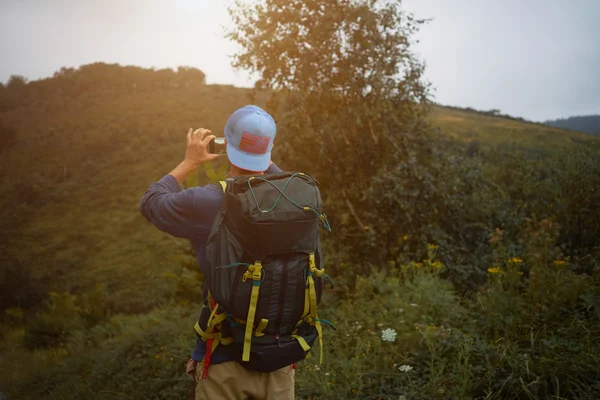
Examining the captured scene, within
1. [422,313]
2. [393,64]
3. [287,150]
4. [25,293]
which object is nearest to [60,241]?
[25,293]

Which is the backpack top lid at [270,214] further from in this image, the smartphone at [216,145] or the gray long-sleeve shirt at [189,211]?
the smartphone at [216,145]

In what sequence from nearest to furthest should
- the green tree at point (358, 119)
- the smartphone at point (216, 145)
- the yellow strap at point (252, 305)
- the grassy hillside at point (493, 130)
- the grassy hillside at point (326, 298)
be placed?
the yellow strap at point (252, 305) < the smartphone at point (216, 145) < the grassy hillside at point (326, 298) < the green tree at point (358, 119) < the grassy hillside at point (493, 130)

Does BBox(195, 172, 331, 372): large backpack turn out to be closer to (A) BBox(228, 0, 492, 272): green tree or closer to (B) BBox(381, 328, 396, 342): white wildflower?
(B) BBox(381, 328, 396, 342): white wildflower

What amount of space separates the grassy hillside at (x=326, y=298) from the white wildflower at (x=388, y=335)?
140 mm

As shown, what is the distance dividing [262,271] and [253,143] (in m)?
0.60

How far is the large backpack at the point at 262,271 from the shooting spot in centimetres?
179

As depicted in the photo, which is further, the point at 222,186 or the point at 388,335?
the point at 388,335

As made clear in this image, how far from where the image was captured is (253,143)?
2.01 meters

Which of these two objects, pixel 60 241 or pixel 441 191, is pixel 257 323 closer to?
pixel 441 191

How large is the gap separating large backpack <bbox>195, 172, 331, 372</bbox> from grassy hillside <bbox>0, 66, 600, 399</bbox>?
1.81 metres

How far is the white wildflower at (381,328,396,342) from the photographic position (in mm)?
3844

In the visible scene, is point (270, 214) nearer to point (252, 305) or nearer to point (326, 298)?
point (252, 305)

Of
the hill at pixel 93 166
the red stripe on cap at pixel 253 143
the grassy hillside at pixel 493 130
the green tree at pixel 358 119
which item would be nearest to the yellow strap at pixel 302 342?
the red stripe on cap at pixel 253 143

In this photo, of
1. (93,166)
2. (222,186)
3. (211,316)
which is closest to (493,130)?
(93,166)
